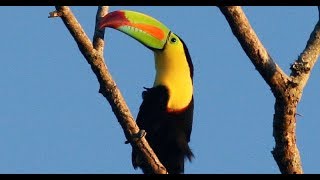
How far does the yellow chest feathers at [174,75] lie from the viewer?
293 inches

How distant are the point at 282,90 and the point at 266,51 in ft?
0.87

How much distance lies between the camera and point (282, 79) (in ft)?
14.8

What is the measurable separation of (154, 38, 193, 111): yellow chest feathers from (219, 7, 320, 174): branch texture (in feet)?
8.78

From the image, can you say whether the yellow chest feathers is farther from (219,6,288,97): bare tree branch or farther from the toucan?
(219,6,288,97): bare tree branch

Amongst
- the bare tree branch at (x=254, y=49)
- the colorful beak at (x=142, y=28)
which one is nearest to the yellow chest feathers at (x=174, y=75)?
Answer: the colorful beak at (x=142, y=28)

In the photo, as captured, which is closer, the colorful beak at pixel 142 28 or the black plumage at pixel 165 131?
the colorful beak at pixel 142 28

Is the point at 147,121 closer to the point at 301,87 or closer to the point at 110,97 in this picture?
the point at 110,97

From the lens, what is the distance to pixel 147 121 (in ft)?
24.3

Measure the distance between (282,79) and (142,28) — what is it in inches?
118

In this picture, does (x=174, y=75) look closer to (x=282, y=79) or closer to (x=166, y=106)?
(x=166, y=106)

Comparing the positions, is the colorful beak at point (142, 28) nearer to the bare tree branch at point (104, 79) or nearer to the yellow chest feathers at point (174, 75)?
the yellow chest feathers at point (174, 75)

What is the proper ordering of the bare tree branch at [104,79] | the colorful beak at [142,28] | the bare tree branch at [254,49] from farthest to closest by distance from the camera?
the colorful beak at [142,28] < the bare tree branch at [104,79] < the bare tree branch at [254,49]

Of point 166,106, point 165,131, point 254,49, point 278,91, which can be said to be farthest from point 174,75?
point 254,49
